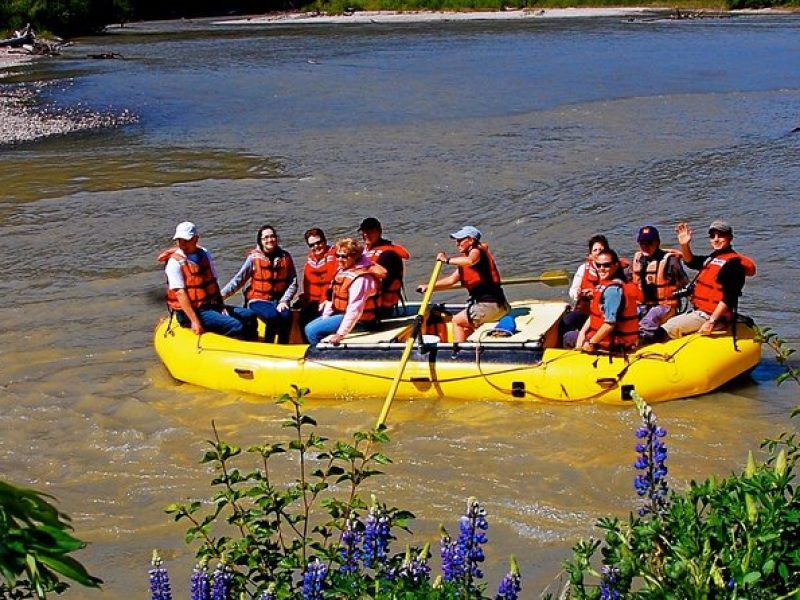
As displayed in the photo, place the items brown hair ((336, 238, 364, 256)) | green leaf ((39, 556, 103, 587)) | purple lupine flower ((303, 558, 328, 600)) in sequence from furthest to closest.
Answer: brown hair ((336, 238, 364, 256)) → purple lupine flower ((303, 558, 328, 600)) → green leaf ((39, 556, 103, 587))

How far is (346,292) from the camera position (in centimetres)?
806

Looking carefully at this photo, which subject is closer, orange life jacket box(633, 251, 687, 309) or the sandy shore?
orange life jacket box(633, 251, 687, 309)

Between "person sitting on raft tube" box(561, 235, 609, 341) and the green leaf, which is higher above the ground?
the green leaf

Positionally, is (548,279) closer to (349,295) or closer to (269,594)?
(349,295)

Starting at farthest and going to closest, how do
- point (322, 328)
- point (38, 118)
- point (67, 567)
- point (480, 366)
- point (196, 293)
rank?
point (38, 118) → point (196, 293) → point (322, 328) → point (480, 366) → point (67, 567)

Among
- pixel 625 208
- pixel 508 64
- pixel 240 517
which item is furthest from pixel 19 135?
pixel 240 517

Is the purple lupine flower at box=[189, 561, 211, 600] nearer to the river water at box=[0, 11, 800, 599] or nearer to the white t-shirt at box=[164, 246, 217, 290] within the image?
the river water at box=[0, 11, 800, 599]

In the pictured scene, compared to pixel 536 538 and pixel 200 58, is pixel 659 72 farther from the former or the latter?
pixel 536 538

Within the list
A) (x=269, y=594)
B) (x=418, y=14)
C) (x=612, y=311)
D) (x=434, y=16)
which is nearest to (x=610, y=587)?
(x=269, y=594)

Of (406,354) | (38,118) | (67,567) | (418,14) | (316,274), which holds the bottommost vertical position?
(406,354)

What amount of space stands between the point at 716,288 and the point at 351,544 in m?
5.09

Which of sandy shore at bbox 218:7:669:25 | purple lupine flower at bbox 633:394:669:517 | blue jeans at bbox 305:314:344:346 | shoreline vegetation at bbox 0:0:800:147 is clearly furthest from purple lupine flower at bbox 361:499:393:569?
sandy shore at bbox 218:7:669:25

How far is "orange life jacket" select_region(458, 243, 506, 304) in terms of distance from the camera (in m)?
7.93

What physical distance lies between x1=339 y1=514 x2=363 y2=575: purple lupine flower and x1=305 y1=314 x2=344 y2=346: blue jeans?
202 inches
